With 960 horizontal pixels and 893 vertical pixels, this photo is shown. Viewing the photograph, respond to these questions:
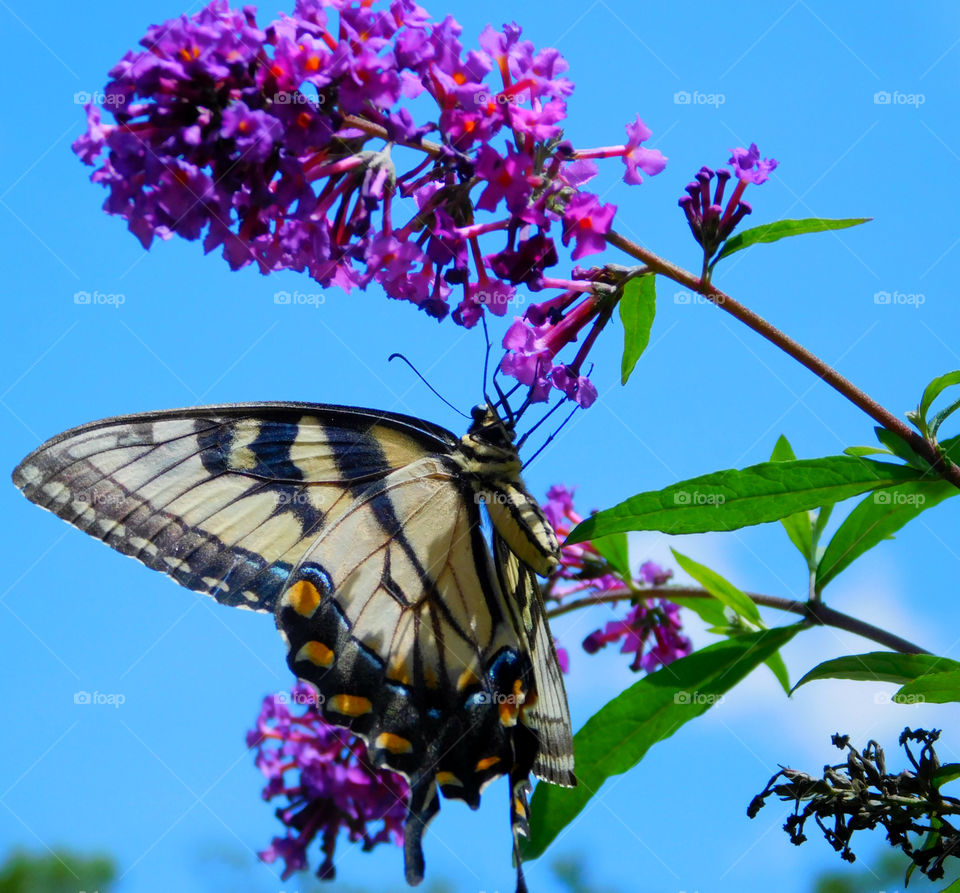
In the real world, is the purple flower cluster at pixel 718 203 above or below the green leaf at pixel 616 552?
above

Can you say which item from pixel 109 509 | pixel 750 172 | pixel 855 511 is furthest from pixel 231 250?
pixel 855 511

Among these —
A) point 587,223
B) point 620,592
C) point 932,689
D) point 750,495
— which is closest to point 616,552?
point 620,592

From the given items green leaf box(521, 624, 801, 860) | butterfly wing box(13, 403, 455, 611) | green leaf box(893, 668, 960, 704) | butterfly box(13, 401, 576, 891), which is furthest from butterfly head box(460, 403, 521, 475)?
green leaf box(893, 668, 960, 704)

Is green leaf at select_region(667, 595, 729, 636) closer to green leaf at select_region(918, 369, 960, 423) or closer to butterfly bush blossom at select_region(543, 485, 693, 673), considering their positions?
butterfly bush blossom at select_region(543, 485, 693, 673)

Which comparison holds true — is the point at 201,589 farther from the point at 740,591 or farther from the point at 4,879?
the point at 4,879

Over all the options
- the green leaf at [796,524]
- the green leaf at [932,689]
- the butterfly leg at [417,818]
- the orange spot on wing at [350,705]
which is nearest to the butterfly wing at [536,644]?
the butterfly leg at [417,818]

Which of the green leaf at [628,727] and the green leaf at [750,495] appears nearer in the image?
the green leaf at [750,495]

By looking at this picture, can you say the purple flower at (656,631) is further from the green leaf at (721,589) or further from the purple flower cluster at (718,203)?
the purple flower cluster at (718,203)
